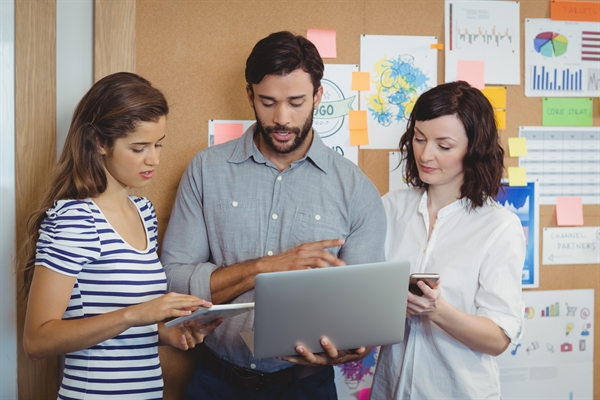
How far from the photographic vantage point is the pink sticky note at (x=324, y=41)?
203cm

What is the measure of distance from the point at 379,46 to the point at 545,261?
105 cm

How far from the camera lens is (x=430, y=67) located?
6.98ft

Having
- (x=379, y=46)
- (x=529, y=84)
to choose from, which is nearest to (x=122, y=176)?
(x=379, y=46)

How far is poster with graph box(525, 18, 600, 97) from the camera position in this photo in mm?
2207

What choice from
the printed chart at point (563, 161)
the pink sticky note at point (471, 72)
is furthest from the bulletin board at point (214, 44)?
the printed chart at point (563, 161)

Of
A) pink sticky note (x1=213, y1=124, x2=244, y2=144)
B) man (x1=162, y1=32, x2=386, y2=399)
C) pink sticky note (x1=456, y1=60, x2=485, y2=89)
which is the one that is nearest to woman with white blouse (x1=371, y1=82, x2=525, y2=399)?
man (x1=162, y1=32, x2=386, y2=399)

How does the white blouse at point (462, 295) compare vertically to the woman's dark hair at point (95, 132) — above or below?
below

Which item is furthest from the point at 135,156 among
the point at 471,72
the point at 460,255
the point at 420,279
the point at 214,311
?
the point at 471,72

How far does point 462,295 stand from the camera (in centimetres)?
157

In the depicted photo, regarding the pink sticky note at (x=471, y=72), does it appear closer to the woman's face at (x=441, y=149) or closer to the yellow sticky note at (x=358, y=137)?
the yellow sticky note at (x=358, y=137)

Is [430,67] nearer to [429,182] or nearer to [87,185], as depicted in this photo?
[429,182]

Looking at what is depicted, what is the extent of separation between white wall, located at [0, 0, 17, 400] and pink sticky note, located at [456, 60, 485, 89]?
1533 millimetres

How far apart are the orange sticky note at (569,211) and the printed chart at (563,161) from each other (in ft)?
0.07

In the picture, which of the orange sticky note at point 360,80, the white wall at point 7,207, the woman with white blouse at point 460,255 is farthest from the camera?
the orange sticky note at point 360,80
